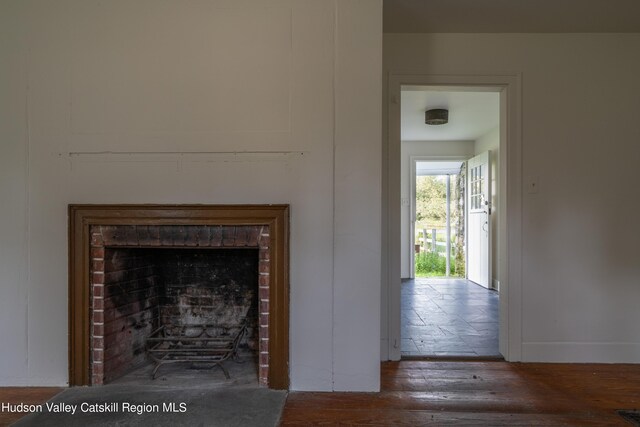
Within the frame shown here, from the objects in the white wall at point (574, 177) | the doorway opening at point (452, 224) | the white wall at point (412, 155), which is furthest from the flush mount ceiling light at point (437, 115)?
the white wall at point (574, 177)

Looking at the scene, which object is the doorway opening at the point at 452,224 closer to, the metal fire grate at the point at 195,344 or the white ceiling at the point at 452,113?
the white ceiling at the point at 452,113

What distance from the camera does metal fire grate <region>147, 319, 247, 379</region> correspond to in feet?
7.37

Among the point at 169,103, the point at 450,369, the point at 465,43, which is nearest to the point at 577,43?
the point at 465,43

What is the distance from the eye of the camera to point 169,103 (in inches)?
82.7

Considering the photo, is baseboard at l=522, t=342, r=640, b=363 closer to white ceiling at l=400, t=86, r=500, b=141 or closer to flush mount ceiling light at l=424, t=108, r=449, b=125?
white ceiling at l=400, t=86, r=500, b=141

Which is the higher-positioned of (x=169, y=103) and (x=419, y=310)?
(x=169, y=103)

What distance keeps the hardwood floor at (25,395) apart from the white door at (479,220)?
4.85 metres

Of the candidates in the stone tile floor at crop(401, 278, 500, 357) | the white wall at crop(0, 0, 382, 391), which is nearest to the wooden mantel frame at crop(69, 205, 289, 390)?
the white wall at crop(0, 0, 382, 391)

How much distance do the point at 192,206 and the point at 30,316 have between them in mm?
1127

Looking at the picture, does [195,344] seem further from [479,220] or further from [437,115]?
[479,220]

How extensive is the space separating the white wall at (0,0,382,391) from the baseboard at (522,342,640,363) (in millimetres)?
1292

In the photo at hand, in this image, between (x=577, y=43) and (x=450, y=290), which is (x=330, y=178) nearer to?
(x=577, y=43)

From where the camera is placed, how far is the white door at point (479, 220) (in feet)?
16.7

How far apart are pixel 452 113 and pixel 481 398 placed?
3422 millimetres
